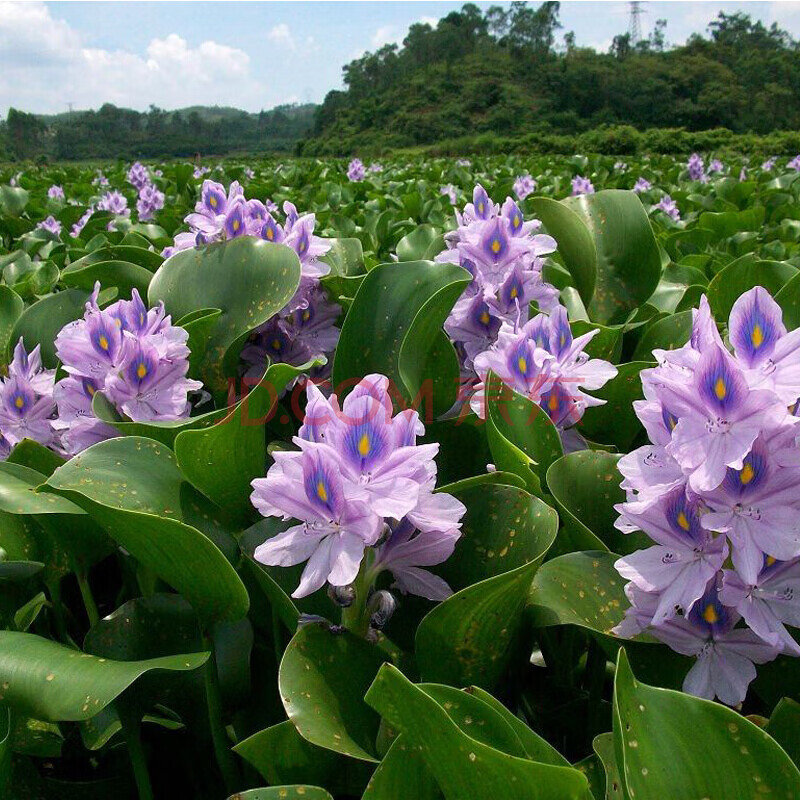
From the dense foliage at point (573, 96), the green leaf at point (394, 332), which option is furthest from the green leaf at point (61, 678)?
the dense foliage at point (573, 96)

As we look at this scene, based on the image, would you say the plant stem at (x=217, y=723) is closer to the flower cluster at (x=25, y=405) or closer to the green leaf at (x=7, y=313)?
the flower cluster at (x=25, y=405)

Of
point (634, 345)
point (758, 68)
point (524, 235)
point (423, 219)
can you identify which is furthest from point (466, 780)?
point (758, 68)

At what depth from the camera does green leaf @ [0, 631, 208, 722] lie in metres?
0.98

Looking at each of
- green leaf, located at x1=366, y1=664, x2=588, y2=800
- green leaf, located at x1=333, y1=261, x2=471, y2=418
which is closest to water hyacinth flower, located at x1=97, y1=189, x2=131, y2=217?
green leaf, located at x1=333, y1=261, x2=471, y2=418

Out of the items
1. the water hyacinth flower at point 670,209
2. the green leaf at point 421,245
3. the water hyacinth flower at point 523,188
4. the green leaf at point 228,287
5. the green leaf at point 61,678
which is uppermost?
the water hyacinth flower at point 523,188

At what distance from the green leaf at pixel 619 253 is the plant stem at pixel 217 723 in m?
1.46

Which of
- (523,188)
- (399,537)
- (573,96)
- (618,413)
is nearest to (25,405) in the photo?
(399,537)

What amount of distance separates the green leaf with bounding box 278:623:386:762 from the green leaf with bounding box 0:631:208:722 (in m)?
0.15

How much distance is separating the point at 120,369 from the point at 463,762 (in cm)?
102

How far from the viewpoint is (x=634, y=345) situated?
6.79 ft

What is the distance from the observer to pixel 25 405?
1660 millimetres

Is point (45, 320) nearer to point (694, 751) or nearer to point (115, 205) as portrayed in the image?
point (694, 751)

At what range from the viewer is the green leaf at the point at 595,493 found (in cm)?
120

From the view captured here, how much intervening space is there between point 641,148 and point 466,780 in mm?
26440
